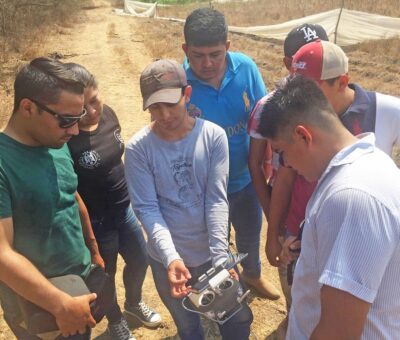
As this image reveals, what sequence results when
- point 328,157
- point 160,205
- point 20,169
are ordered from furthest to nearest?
point 160,205 → point 20,169 → point 328,157

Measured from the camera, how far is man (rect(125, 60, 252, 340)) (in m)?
2.10

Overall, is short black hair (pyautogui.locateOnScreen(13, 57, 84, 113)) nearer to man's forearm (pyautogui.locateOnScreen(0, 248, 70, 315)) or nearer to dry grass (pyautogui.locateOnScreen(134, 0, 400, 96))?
man's forearm (pyautogui.locateOnScreen(0, 248, 70, 315))

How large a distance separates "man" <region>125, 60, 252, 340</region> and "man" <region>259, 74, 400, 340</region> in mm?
692

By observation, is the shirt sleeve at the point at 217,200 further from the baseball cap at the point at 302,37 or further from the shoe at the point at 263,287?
the shoe at the point at 263,287

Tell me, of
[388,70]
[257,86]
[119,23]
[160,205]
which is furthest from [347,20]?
[160,205]

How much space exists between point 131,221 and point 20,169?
1.13m

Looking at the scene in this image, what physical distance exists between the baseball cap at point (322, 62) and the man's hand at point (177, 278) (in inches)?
42.2

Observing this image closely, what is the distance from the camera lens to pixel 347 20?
13.8 metres

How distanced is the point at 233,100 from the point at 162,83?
0.66 meters

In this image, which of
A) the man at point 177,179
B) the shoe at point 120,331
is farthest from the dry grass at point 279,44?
the man at point 177,179

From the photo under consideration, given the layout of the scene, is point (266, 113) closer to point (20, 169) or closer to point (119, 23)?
point (20, 169)

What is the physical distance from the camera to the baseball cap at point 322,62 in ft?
6.45

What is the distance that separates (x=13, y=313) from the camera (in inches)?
83.3

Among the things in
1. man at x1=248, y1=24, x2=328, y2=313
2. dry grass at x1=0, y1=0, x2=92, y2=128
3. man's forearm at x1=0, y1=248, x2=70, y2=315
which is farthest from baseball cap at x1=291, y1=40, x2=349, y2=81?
dry grass at x1=0, y1=0, x2=92, y2=128
